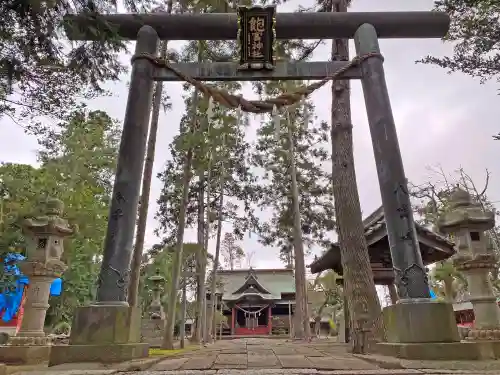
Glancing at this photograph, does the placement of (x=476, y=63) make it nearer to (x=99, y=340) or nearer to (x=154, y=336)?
(x=99, y=340)

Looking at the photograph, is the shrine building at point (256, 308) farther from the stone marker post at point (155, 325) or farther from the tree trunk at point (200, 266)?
the stone marker post at point (155, 325)

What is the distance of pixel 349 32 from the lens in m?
5.27

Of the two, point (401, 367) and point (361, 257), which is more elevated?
point (361, 257)

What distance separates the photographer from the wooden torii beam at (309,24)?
513 centimetres

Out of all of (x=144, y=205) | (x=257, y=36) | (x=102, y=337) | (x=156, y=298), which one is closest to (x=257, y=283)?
(x=156, y=298)

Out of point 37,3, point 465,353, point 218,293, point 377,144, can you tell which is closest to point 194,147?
point 377,144

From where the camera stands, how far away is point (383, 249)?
30.6 ft

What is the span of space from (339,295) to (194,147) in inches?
393

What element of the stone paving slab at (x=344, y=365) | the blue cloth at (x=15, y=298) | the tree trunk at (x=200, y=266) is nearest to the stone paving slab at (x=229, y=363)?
the stone paving slab at (x=344, y=365)

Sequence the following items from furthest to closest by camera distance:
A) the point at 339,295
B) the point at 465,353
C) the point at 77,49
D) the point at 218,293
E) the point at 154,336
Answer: the point at 218,293, the point at 339,295, the point at 154,336, the point at 77,49, the point at 465,353

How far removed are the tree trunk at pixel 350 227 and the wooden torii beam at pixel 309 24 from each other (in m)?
1.83

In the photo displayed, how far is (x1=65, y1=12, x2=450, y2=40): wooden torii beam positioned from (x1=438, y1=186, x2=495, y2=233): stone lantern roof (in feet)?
9.12

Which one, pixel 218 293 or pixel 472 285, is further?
pixel 218 293

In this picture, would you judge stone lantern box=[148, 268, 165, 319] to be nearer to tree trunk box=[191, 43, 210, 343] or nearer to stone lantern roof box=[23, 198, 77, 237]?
tree trunk box=[191, 43, 210, 343]
